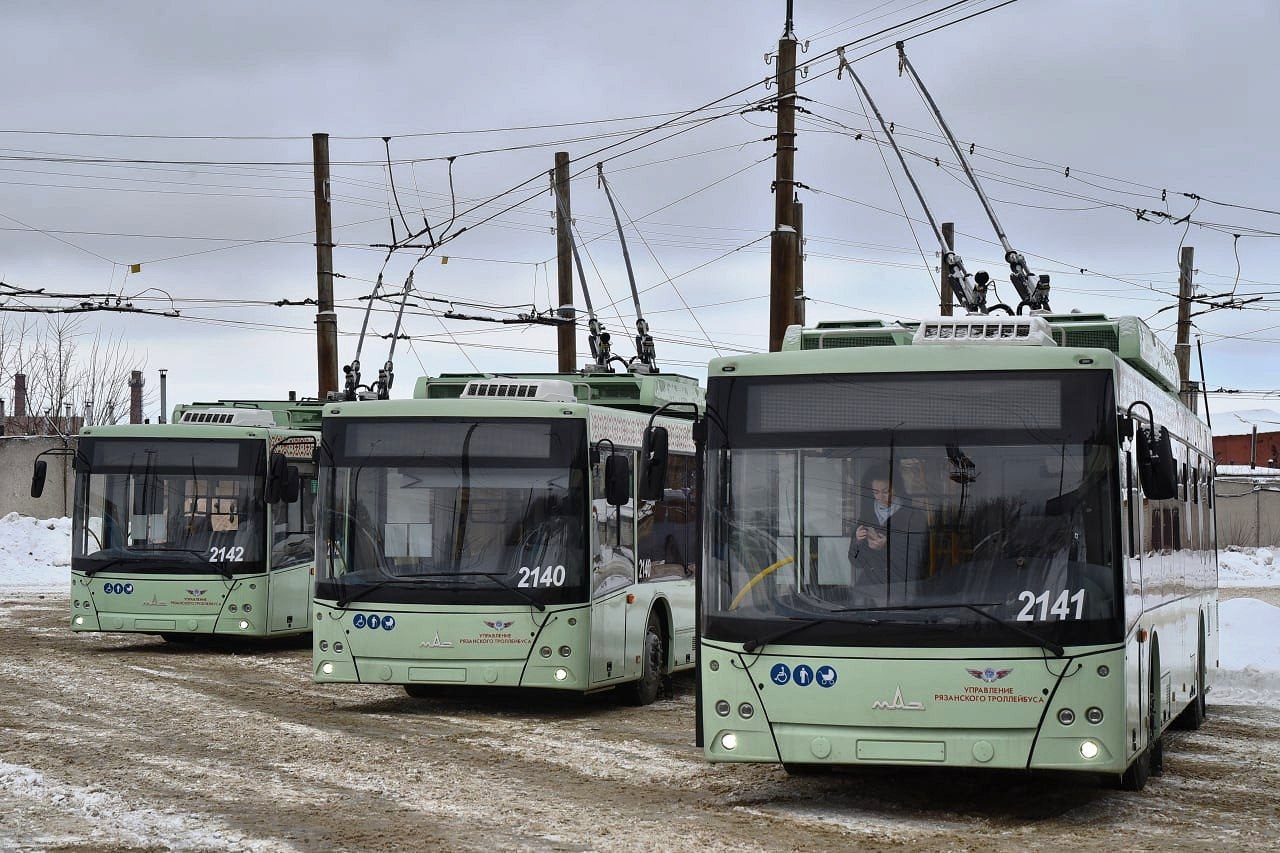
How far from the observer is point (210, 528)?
21.2m

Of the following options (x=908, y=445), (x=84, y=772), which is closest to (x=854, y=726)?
(x=908, y=445)

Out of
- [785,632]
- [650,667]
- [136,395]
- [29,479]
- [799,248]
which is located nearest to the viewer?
[785,632]

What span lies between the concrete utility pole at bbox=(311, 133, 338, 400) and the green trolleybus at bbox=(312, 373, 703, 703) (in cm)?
1403

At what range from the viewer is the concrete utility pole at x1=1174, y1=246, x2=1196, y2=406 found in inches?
1344

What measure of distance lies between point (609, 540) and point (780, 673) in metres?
5.86

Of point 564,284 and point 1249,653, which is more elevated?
point 564,284

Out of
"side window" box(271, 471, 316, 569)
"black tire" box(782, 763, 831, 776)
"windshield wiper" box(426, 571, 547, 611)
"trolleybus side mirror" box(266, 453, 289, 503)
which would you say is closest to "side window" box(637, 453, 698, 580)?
"windshield wiper" box(426, 571, 547, 611)

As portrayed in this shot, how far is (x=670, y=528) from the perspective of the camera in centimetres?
1698

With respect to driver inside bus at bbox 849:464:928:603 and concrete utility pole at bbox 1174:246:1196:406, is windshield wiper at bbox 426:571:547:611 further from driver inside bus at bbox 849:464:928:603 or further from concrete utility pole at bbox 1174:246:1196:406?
concrete utility pole at bbox 1174:246:1196:406

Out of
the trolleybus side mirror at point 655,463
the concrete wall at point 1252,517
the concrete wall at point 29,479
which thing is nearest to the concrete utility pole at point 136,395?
the concrete wall at point 29,479

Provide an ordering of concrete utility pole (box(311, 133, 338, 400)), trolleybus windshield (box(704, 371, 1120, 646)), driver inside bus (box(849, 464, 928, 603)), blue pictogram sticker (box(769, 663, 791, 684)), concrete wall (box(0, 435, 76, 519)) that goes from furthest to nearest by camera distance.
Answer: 1. concrete wall (box(0, 435, 76, 519))
2. concrete utility pole (box(311, 133, 338, 400))
3. blue pictogram sticker (box(769, 663, 791, 684))
4. driver inside bus (box(849, 464, 928, 603))
5. trolleybus windshield (box(704, 371, 1120, 646))

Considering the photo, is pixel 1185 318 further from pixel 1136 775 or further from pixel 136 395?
pixel 136 395

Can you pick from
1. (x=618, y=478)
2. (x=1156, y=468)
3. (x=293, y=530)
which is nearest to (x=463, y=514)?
(x=618, y=478)

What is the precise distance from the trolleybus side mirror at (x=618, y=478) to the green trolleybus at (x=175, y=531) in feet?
22.4
